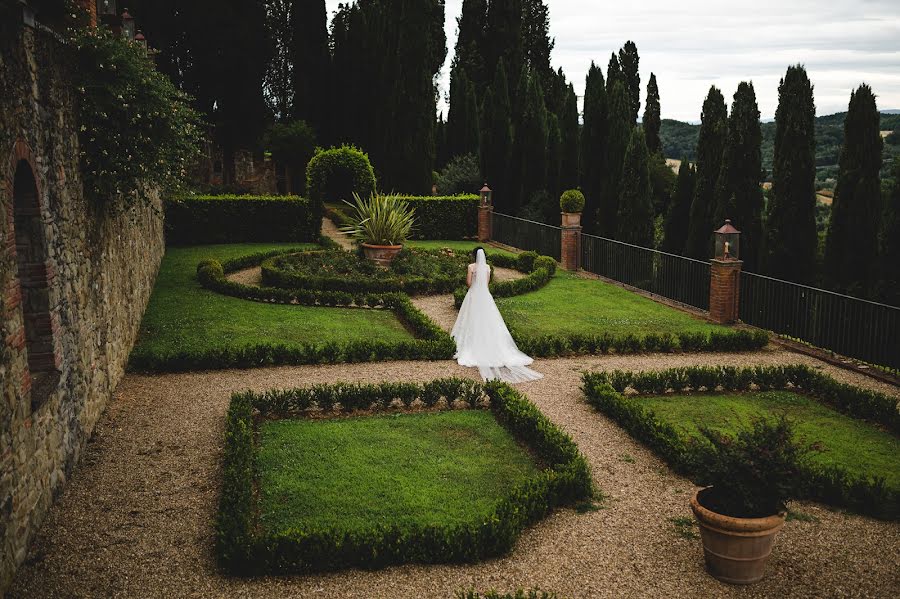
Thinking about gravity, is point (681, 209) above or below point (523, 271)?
above

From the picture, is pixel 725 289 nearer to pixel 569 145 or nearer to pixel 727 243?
pixel 727 243

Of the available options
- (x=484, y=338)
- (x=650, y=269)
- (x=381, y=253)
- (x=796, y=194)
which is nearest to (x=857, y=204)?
(x=796, y=194)

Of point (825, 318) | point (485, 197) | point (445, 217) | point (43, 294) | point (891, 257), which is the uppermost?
point (485, 197)

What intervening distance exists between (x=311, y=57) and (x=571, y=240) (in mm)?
21497

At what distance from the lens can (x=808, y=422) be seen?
9.77 metres

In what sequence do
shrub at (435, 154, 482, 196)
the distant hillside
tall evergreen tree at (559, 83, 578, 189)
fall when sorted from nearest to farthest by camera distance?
tall evergreen tree at (559, 83, 578, 189) < shrub at (435, 154, 482, 196) < the distant hillside

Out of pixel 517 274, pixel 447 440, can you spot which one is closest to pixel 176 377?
pixel 447 440

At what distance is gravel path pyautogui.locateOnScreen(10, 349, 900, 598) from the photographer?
590cm

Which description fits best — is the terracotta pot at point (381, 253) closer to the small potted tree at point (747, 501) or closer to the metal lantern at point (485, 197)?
the metal lantern at point (485, 197)

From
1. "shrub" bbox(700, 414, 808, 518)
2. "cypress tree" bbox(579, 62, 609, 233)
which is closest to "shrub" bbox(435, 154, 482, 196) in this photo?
"cypress tree" bbox(579, 62, 609, 233)

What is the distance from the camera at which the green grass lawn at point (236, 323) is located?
12.8m

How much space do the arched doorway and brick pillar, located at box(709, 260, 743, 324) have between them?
1169 cm

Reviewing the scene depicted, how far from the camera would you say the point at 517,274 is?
20891 millimetres

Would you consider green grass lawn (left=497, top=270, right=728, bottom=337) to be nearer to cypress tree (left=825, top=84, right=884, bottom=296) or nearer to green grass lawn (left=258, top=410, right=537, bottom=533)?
cypress tree (left=825, top=84, right=884, bottom=296)
